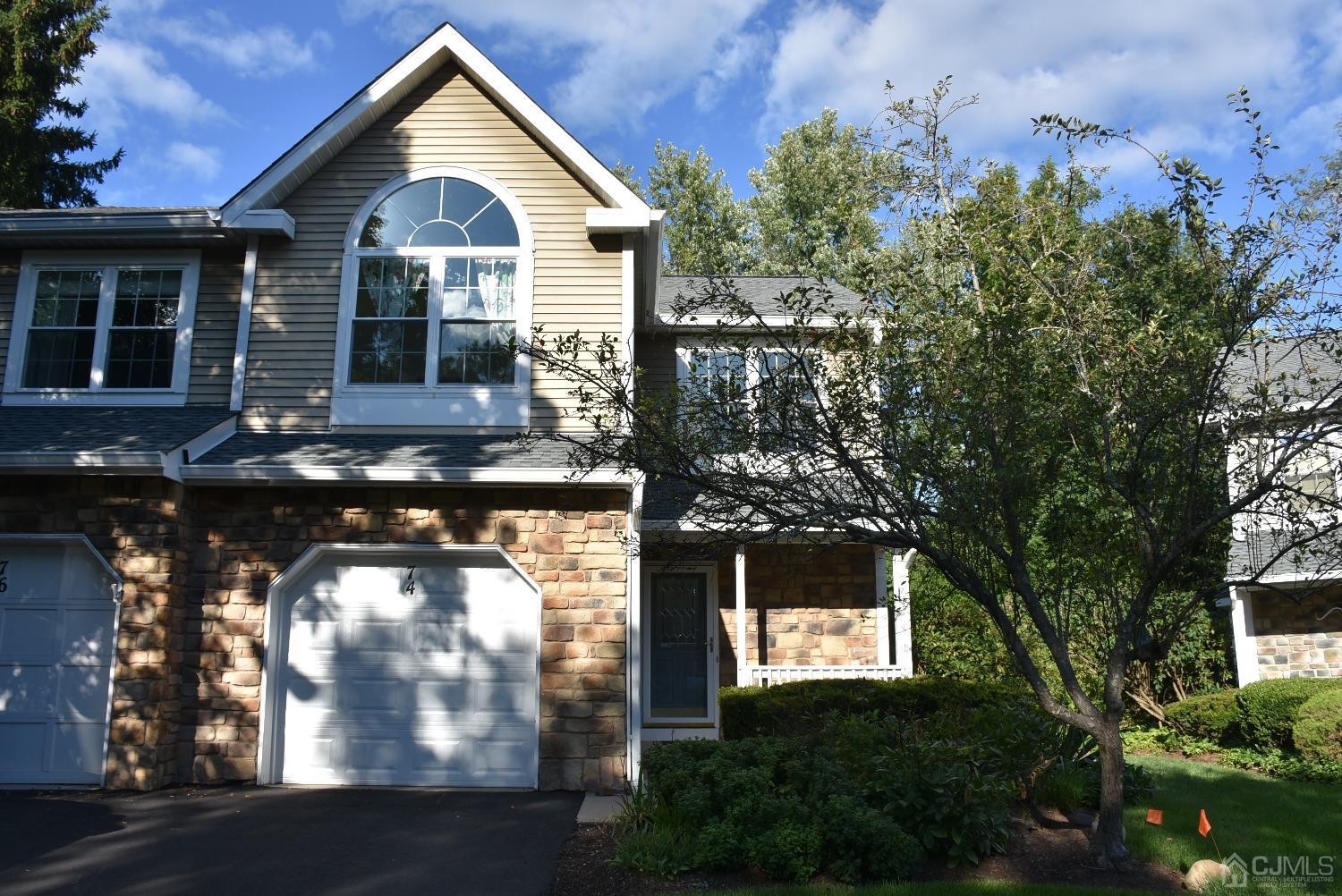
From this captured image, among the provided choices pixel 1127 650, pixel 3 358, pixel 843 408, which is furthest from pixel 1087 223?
pixel 3 358

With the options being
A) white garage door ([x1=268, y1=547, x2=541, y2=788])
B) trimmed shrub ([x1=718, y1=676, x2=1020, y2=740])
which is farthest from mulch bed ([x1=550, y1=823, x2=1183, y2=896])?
trimmed shrub ([x1=718, y1=676, x2=1020, y2=740])

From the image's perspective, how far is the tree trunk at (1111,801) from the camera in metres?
6.00

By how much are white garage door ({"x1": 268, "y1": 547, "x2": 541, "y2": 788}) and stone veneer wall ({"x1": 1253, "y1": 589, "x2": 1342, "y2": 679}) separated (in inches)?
401

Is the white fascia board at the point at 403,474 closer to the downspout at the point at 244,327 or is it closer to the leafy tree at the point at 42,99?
the downspout at the point at 244,327

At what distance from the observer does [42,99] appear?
22359 millimetres

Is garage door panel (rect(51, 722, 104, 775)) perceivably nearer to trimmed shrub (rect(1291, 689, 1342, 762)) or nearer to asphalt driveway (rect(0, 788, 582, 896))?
asphalt driveway (rect(0, 788, 582, 896))

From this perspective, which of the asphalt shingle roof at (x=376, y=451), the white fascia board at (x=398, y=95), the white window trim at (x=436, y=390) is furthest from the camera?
the white fascia board at (x=398, y=95)

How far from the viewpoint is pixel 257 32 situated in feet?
37.6

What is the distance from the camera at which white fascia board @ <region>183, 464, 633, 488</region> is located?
851 centimetres

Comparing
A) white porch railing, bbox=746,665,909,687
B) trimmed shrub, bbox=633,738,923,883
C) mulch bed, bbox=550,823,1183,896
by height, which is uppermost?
white porch railing, bbox=746,665,909,687

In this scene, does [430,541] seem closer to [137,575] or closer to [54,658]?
[137,575]

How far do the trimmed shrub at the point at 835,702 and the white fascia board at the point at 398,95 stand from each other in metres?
5.41

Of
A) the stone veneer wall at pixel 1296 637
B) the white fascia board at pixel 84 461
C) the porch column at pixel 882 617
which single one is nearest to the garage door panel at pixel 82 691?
the white fascia board at pixel 84 461

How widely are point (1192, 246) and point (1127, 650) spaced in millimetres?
2609
